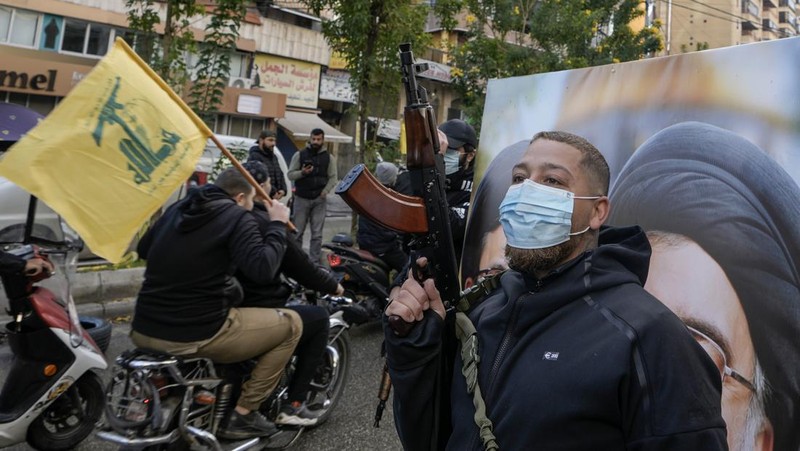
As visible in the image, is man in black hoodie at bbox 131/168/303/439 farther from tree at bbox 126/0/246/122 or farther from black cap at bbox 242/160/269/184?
tree at bbox 126/0/246/122

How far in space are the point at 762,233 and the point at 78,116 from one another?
8.93 ft

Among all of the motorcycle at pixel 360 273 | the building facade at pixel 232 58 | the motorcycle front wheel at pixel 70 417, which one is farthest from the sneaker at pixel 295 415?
the building facade at pixel 232 58

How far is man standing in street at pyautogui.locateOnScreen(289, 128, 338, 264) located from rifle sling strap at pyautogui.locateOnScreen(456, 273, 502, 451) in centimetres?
636

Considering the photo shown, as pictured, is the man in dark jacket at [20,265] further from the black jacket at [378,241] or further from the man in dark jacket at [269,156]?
the man in dark jacket at [269,156]

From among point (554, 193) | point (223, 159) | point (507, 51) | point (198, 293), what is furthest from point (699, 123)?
point (507, 51)

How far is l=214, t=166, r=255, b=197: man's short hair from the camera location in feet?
9.96

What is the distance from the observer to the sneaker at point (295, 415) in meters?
3.23

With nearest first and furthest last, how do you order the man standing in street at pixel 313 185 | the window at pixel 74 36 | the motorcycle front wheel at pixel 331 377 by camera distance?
1. the motorcycle front wheel at pixel 331 377
2. the man standing in street at pixel 313 185
3. the window at pixel 74 36

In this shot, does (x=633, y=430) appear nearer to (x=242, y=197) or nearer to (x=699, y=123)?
(x=699, y=123)

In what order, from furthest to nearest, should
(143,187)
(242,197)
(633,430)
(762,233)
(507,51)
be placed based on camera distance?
1. (507,51)
2. (242,197)
3. (143,187)
4. (762,233)
5. (633,430)

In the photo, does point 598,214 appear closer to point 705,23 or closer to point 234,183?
point 234,183

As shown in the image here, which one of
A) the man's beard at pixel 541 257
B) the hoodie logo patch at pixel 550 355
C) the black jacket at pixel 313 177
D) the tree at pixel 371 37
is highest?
the tree at pixel 371 37

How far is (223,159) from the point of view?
7.91 meters

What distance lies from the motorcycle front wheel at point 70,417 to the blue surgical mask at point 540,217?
276cm
